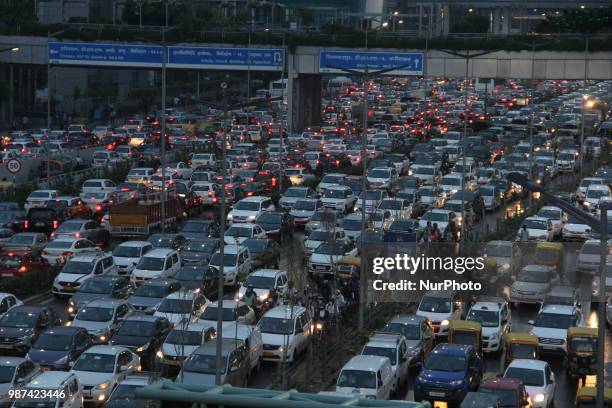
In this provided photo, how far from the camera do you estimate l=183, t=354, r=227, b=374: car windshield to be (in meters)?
30.4

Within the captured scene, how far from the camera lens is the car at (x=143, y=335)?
109ft

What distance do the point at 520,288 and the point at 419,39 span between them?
4589cm

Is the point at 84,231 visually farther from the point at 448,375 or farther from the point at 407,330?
the point at 448,375

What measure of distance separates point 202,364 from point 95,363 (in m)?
2.25

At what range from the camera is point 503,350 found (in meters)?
36.1

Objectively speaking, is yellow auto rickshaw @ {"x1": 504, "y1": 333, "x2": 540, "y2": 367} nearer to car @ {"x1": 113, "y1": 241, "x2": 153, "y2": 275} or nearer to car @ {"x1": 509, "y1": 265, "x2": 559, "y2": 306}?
car @ {"x1": 509, "y1": 265, "x2": 559, "y2": 306}

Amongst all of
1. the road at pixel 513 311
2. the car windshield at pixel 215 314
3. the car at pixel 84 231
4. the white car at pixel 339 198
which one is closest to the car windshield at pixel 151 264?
the road at pixel 513 311

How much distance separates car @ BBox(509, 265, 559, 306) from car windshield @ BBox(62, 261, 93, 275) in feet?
40.0

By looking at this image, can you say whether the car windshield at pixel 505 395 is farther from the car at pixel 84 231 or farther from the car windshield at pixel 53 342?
the car at pixel 84 231

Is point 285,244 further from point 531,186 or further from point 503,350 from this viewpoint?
point 531,186

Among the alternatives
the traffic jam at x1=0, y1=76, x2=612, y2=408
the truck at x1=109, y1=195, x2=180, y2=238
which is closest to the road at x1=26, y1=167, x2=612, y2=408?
the traffic jam at x1=0, y1=76, x2=612, y2=408

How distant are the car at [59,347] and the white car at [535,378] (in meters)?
9.50

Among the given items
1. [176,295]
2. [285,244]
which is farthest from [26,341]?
[285,244]

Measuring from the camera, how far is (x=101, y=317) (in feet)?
116
